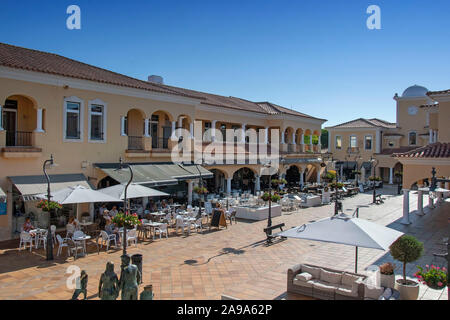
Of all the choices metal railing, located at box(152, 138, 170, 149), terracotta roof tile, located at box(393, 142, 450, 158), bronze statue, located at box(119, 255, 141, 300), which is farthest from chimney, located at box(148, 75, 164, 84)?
bronze statue, located at box(119, 255, 141, 300)

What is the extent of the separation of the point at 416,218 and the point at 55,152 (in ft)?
68.9

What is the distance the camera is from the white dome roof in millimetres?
46281

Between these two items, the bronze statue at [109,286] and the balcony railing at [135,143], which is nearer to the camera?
the bronze statue at [109,286]

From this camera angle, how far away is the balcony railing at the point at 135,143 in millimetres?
21406

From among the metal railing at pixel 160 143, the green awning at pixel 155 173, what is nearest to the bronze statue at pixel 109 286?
the green awning at pixel 155 173

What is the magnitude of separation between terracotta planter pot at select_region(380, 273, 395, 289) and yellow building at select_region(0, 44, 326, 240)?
12.5 m

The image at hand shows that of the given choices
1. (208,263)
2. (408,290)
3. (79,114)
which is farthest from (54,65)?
(408,290)

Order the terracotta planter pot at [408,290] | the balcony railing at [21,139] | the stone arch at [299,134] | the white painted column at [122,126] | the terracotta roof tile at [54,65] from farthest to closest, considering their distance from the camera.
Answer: the stone arch at [299,134], the white painted column at [122,126], the balcony railing at [21,139], the terracotta roof tile at [54,65], the terracotta planter pot at [408,290]

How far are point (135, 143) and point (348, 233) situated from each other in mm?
15470

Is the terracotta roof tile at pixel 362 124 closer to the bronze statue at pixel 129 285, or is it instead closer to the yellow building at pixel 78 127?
the yellow building at pixel 78 127

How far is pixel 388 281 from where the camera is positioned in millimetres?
9148

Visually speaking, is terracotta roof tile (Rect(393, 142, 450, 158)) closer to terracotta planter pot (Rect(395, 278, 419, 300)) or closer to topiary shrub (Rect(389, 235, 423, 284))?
topiary shrub (Rect(389, 235, 423, 284))

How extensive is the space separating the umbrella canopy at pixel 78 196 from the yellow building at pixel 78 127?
5.72 ft

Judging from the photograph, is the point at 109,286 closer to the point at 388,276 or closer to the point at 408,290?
the point at 388,276
